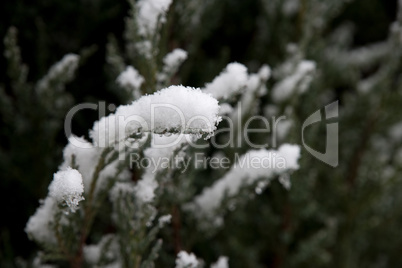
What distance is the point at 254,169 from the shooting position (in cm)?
116

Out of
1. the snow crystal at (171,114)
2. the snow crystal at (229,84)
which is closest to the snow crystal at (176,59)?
the snow crystal at (229,84)

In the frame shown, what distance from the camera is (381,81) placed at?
177 centimetres

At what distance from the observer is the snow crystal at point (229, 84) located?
100 cm

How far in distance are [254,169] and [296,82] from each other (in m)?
0.41

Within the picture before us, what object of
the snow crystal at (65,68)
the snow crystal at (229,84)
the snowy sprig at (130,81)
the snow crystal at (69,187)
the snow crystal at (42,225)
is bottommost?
the snow crystal at (69,187)

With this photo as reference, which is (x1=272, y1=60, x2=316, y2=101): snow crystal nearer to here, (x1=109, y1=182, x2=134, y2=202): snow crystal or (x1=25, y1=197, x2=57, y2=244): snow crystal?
(x1=109, y1=182, x2=134, y2=202): snow crystal

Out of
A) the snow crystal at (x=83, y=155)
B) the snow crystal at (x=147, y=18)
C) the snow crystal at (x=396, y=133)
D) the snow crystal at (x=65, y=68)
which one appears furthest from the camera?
the snow crystal at (x=396, y=133)

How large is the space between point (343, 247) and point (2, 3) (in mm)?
1765

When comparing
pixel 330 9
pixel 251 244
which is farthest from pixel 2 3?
pixel 251 244

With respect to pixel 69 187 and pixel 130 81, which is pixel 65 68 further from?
pixel 69 187

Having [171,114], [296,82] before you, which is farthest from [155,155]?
[296,82]

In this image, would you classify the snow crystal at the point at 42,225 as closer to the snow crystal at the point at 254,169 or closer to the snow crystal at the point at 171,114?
the snow crystal at the point at 171,114

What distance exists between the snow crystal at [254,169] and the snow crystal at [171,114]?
1.31 feet

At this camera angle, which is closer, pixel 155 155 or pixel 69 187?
pixel 69 187
